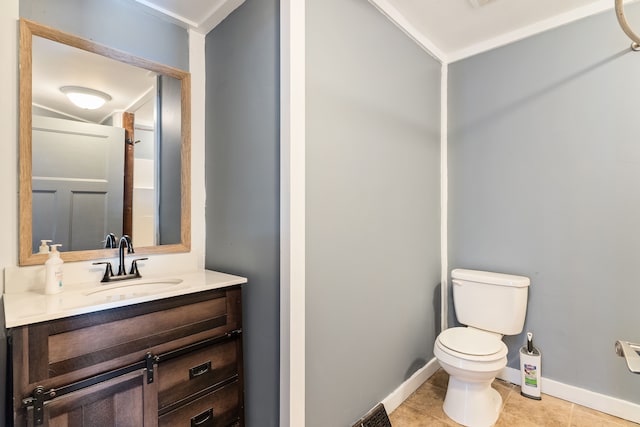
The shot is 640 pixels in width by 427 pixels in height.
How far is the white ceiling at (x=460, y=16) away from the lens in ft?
5.39

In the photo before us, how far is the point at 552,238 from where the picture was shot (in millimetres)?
1929

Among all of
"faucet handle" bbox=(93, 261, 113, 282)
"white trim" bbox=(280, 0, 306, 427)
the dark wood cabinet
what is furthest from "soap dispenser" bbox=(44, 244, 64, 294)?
"white trim" bbox=(280, 0, 306, 427)

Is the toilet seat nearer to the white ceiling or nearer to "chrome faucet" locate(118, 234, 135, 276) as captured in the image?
"chrome faucet" locate(118, 234, 135, 276)

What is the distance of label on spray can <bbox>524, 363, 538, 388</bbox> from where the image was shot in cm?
187

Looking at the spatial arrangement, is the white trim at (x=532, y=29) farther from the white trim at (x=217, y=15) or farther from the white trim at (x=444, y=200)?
the white trim at (x=217, y=15)

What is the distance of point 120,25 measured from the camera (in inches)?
60.2

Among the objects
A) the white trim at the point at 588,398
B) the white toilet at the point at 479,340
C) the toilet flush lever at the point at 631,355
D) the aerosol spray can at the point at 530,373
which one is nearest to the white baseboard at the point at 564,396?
the white trim at the point at 588,398

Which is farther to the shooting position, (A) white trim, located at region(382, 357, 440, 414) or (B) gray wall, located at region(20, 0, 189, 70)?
(A) white trim, located at region(382, 357, 440, 414)

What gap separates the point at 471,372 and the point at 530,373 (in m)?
0.64

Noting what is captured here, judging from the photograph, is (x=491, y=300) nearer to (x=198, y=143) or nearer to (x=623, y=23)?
(x=623, y=23)

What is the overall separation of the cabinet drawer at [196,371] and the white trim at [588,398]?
187 centimetres

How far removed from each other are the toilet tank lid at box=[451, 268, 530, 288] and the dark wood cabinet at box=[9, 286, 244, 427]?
4.90 feet

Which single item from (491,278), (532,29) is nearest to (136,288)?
(491,278)

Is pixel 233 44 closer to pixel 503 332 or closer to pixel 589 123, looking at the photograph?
pixel 589 123
